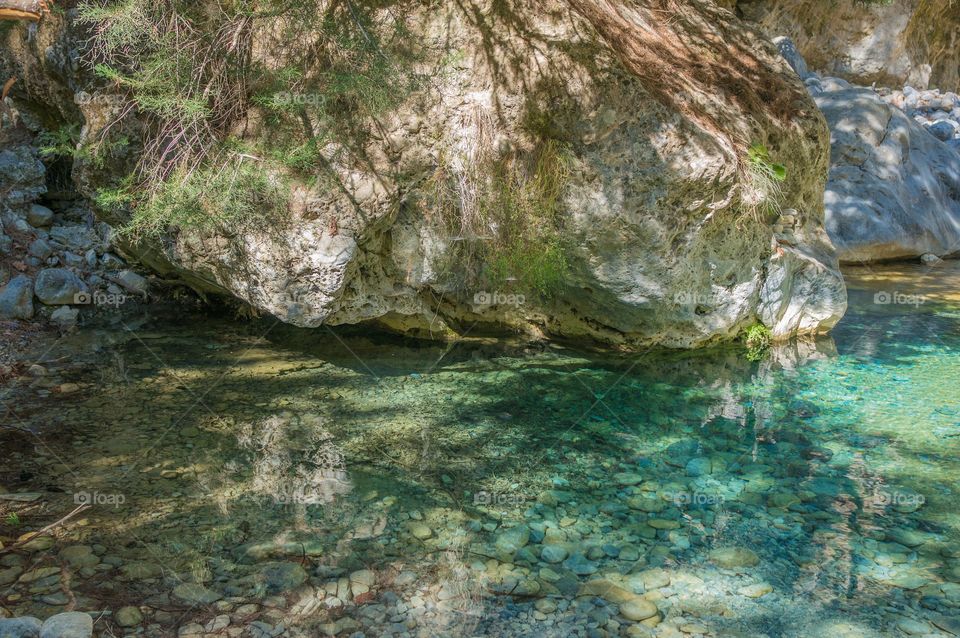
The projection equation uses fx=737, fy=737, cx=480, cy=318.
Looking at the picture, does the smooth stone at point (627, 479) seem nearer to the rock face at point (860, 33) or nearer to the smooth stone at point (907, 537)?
the smooth stone at point (907, 537)

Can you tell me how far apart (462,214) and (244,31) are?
82.5 inches

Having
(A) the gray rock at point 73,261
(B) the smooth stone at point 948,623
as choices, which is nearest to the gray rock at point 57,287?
(A) the gray rock at point 73,261

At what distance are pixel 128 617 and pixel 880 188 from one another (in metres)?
10.6

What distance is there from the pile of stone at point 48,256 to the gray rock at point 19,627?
4.38 metres

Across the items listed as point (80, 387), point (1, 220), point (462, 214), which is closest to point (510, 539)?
point (462, 214)

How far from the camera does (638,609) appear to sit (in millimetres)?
3498

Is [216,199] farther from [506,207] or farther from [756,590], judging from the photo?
[756,590]

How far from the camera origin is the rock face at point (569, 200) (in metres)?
5.77

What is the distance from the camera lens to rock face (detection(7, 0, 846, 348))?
5.77 metres

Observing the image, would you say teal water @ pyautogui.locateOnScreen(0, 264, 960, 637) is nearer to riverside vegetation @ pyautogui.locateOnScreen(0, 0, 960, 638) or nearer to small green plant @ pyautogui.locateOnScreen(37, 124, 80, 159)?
riverside vegetation @ pyautogui.locateOnScreen(0, 0, 960, 638)

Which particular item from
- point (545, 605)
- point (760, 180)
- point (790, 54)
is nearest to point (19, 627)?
point (545, 605)

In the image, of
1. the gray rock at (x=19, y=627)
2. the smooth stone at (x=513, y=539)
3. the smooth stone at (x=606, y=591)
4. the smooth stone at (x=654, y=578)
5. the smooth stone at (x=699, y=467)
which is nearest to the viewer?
the gray rock at (x=19, y=627)

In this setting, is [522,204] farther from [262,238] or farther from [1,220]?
[1,220]

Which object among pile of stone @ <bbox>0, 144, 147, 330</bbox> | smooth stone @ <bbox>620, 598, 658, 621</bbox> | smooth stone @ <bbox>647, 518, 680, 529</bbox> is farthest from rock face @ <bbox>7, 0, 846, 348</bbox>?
smooth stone @ <bbox>620, 598, 658, 621</bbox>
